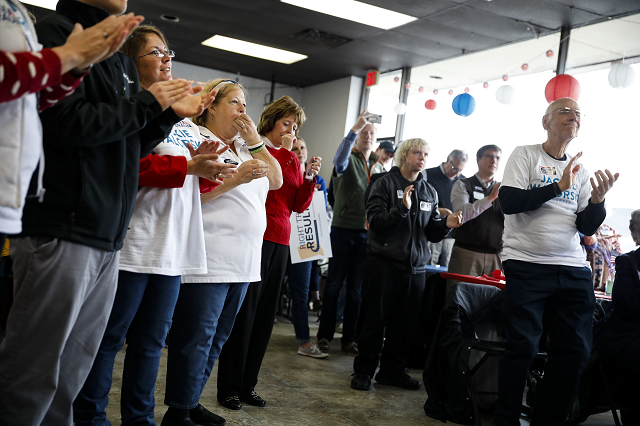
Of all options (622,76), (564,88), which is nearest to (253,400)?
(564,88)

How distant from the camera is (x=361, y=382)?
321 cm

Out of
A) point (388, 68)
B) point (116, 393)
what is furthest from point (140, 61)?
point (388, 68)

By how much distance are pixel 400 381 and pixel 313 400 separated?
A: 71 centimetres

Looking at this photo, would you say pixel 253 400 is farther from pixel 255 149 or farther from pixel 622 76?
pixel 622 76

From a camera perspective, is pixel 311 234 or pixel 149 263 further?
pixel 311 234

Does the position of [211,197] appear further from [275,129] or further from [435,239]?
[435,239]

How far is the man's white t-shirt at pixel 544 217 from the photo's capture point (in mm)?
2582

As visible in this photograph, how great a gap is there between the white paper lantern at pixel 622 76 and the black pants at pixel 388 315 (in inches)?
104

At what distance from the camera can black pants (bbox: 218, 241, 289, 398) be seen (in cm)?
252

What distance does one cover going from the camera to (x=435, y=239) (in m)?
3.42

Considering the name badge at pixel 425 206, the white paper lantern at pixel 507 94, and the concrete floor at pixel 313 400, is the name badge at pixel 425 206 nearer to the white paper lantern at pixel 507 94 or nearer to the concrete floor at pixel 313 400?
the concrete floor at pixel 313 400

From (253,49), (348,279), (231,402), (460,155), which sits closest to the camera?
(231,402)

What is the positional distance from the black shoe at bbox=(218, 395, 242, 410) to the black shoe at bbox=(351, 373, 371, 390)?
871mm

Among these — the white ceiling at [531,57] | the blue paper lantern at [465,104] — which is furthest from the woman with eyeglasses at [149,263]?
the white ceiling at [531,57]
